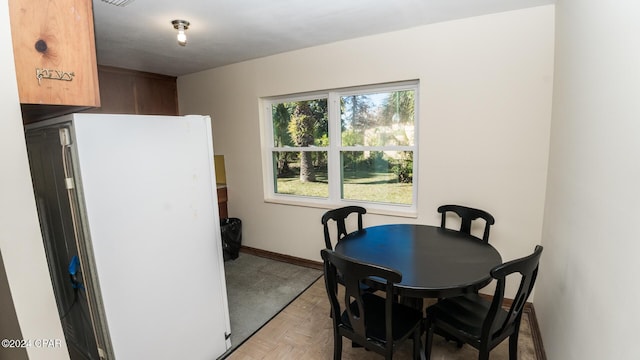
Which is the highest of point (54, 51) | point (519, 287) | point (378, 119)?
point (54, 51)

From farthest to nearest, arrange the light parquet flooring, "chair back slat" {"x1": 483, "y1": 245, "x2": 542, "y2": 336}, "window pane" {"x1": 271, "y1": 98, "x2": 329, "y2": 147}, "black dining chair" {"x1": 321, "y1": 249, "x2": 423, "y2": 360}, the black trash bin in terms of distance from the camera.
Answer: the black trash bin
"window pane" {"x1": 271, "y1": 98, "x2": 329, "y2": 147}
the light parquet flooring
"black dining chair" {"x1": 321, "y1": 249, "x2": 423, "y2": 360}
"chair back slat" {"x1": 483, "y1": 245, "x2": 542, "y2": 336}

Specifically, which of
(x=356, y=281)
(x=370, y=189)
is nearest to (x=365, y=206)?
(x=370, y=189)

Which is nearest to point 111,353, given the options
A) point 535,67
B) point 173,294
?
point 173,294

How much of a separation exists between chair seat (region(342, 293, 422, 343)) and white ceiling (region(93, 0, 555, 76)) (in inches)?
82.0

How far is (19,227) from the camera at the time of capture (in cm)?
88

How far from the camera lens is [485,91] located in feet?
7.70

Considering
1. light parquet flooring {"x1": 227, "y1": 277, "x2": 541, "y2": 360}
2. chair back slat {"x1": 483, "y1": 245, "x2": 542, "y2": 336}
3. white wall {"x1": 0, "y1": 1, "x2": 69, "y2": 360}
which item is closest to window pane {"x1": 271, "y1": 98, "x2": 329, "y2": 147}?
light parquet flooring {"x1": 227, "y1": 277, "x2": 541, "y2": 360}

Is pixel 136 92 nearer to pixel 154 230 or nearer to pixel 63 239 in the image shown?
pixel 63 239

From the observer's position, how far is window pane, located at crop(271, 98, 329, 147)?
3285 mm

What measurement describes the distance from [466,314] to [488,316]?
0.26 meters

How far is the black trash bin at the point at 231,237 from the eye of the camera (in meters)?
3.63

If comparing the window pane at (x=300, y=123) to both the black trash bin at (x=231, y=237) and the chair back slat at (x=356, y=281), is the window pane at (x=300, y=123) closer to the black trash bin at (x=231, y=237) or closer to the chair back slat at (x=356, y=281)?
the black trash bin at (x=231, y=237)

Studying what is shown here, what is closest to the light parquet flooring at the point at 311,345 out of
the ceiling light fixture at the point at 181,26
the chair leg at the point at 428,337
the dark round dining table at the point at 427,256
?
the chair leg at the point at 428,337

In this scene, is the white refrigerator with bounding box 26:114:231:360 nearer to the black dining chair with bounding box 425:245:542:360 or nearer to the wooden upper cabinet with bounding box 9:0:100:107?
the wooden upper cabinet with bounding box 9:0:100:107
